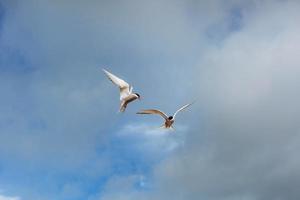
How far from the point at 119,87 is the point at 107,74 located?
1.69 m

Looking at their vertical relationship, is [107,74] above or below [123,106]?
above

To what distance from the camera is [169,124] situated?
137 ft

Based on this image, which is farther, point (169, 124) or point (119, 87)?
point (169, 124)

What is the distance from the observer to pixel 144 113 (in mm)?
39562

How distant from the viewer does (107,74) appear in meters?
38.5

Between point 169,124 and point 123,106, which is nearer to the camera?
point 123,106

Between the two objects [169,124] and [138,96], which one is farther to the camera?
[169,124]

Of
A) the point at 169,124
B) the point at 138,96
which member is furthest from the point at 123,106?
the point at 169,124

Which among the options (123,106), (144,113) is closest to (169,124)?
(144,113)

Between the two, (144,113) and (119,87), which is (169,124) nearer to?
(144,113)

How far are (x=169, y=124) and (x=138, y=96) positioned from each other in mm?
5610

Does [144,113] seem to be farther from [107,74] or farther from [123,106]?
[107,74]

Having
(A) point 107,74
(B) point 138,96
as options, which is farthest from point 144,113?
(A) point 107,74

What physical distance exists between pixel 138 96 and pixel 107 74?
11.9 feet
